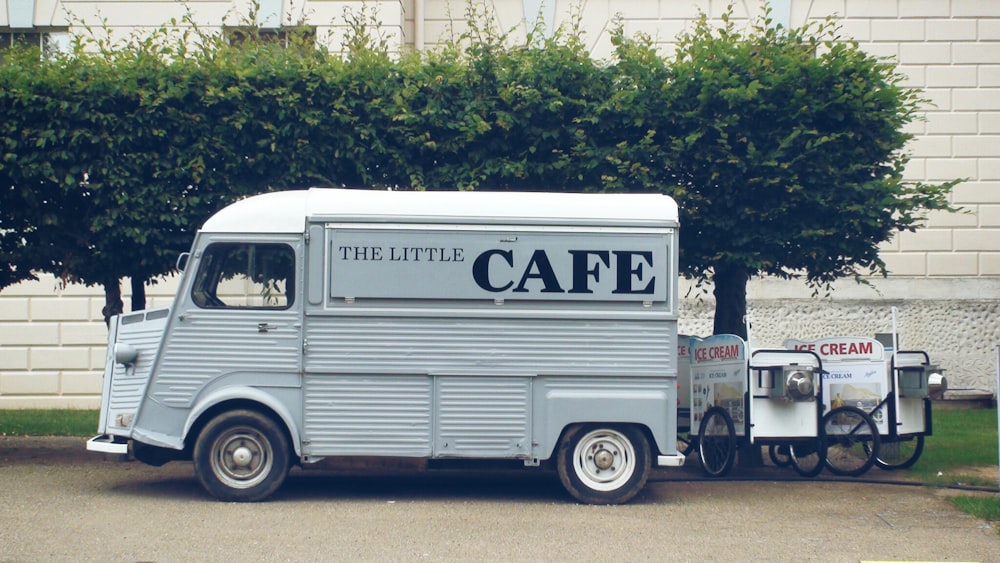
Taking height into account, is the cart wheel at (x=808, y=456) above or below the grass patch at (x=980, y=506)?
above

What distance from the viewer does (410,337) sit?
970 centimetres

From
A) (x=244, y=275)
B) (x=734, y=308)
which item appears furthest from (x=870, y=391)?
(x=244, y=275)

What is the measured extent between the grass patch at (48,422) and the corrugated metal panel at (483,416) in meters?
7.12

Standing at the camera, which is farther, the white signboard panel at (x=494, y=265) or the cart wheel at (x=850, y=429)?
the cart wheel at (x=850, y=429)

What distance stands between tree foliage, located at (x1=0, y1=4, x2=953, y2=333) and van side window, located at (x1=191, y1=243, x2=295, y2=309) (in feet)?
5.49

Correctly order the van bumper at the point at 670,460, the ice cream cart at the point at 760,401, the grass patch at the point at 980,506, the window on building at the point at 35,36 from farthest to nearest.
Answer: the window on building at the point at 35,36, the ice cream cart at the point at 760,401, the van bumper at the point at 670,460, the grass patch at the point at 980,506

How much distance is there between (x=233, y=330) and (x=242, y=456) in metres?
1.10

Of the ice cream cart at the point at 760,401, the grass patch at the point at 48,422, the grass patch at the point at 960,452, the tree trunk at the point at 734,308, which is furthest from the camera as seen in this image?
the grass patch at the point at 48,422

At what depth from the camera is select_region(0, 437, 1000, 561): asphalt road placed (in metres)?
7.95

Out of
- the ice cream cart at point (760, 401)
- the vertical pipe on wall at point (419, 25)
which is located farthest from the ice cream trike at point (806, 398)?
the vertical pipe on wall at point (419, 25)

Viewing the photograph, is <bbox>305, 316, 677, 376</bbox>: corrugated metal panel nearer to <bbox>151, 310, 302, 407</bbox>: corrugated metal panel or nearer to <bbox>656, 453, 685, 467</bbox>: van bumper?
<bbox>151, 310, 302, 407</bbox>: corrugated metal panel

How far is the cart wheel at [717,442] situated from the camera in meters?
10.6

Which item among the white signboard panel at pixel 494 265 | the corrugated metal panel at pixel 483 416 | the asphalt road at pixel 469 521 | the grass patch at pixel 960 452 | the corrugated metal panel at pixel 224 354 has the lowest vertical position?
the asphalt road at pixel 469 521

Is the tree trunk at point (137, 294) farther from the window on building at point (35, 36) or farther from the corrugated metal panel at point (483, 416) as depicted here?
the window on building at point (35, 36)
